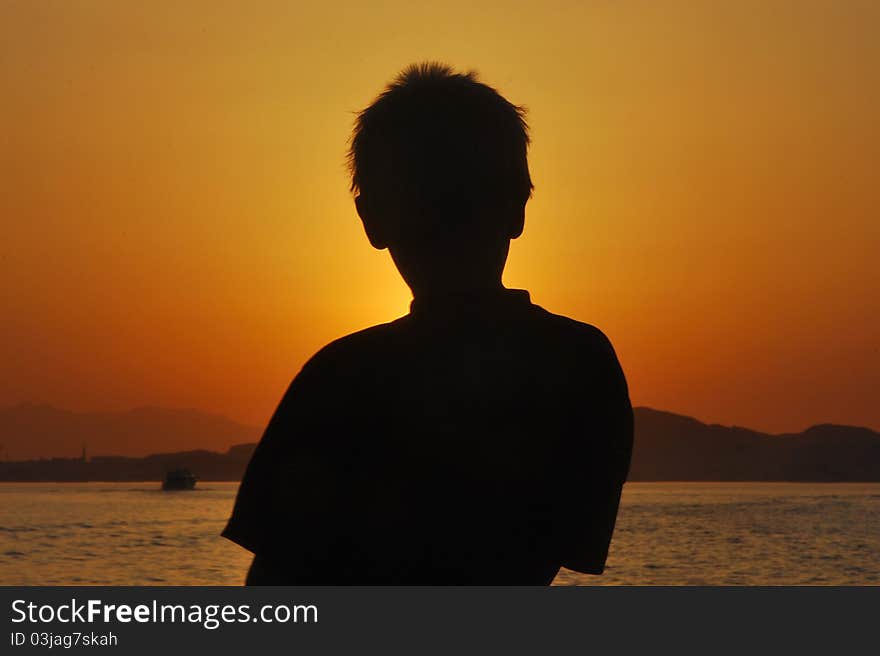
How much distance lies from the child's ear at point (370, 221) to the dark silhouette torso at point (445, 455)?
3.8 inches

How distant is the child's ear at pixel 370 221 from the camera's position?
147 centimetres

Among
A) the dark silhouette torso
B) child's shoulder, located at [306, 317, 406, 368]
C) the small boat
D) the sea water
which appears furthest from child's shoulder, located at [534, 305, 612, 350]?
the small boat

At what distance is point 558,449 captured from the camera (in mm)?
1457

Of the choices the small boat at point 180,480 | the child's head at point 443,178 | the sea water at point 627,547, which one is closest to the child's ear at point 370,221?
Answer: the child's head at point 443,178

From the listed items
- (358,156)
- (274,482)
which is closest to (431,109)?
(358,156)

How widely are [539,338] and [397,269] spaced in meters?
0.20

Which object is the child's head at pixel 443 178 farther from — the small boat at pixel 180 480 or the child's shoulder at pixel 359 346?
the small boat at pixel 180 480

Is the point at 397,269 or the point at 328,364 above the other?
the point at 397,269

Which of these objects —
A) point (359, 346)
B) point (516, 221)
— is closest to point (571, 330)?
point (516, 221)
